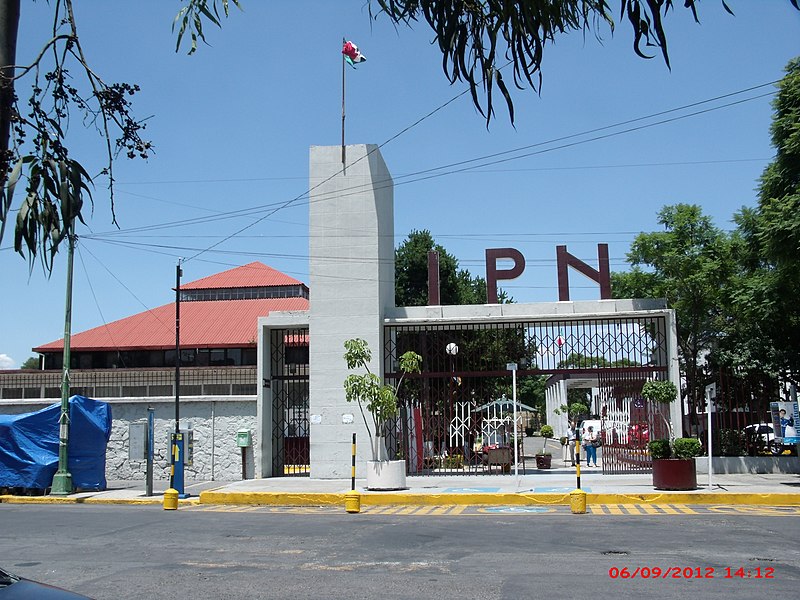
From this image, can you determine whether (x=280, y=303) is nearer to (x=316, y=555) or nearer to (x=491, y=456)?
(x=491, y=456)

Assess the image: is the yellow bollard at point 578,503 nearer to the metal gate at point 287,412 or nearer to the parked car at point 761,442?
the parked car at point 761,442

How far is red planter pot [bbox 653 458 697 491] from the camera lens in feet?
59.8

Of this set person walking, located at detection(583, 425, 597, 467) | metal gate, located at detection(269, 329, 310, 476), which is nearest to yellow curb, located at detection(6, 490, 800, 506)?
metal gate, located at detection(269, 329, 310, 476)

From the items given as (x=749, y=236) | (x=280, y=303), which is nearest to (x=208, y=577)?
(x=749, y=236)

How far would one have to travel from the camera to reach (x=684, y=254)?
29.6 metres

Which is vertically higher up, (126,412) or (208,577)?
(126,412)

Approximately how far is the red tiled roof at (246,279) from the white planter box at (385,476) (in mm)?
28951

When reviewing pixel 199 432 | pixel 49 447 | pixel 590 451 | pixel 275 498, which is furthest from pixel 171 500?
pixel 590 451

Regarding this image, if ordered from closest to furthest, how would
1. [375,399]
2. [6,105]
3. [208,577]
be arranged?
[6,105], [208,577], [375,399]

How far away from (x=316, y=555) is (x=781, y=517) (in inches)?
338

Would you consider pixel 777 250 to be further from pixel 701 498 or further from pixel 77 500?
pixel 77 500

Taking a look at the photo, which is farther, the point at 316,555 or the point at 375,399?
the point at 375,399

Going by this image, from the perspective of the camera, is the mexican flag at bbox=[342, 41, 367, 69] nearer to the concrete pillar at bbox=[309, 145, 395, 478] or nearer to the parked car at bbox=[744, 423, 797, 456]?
the concrete pillar at bbox=[309, 145, 395, 478]

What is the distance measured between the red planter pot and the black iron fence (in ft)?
50.6
